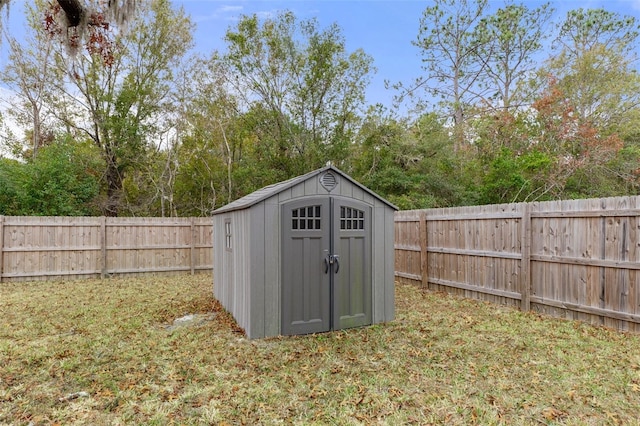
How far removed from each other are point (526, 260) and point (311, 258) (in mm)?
3490

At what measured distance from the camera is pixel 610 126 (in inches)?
489

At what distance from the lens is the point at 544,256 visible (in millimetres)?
5324

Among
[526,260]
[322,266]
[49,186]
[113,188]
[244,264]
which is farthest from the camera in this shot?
[113,188]

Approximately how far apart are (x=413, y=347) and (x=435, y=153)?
31.4 feet

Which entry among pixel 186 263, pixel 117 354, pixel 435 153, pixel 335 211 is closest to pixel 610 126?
pixel 435 153

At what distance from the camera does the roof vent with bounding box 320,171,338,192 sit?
467cm

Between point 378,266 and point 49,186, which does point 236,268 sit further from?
point 49,186

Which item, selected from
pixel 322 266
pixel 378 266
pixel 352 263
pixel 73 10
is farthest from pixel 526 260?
pixel 73 10

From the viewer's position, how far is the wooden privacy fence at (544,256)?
4.46 meters

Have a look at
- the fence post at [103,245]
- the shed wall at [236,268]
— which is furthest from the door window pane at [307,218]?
the fence post at [103,245]

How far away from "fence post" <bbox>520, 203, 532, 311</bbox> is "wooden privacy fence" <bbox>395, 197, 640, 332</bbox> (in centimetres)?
1

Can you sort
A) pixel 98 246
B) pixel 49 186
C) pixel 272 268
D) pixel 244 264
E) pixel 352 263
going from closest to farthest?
1. pixel 272 268
2. pixel 244 264
3. pixel 352 263
4. pixel 98 246
5. pixel 49 186

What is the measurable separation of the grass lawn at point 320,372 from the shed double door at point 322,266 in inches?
9.0

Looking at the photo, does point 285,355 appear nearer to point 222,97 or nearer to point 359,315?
point 359,315
